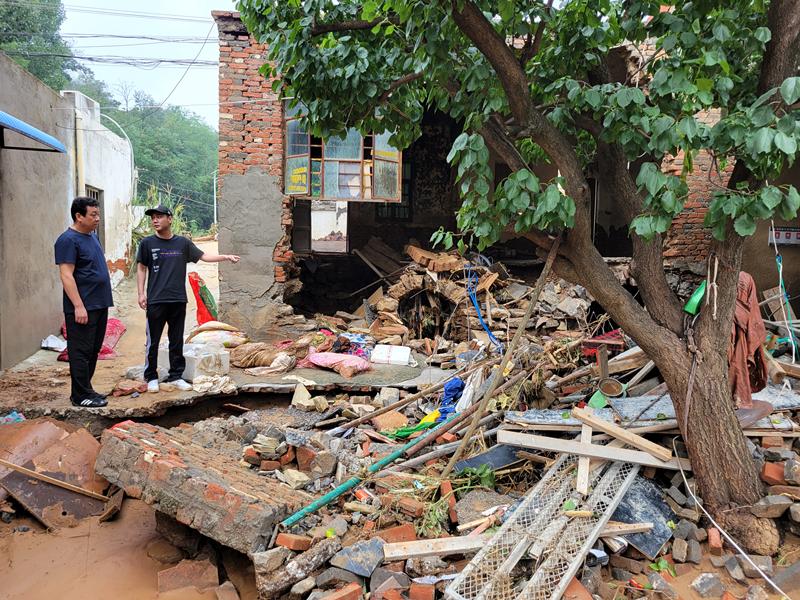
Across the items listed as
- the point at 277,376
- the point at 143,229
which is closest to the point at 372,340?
the point at 277,376

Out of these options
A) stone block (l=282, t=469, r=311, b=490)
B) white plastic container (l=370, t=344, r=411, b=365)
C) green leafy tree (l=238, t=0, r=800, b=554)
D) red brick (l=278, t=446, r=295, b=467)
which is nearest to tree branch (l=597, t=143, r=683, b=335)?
green leafy tree (l=238, t=0, r=800, b=554)

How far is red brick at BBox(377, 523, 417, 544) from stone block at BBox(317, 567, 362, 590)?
0.39 metres

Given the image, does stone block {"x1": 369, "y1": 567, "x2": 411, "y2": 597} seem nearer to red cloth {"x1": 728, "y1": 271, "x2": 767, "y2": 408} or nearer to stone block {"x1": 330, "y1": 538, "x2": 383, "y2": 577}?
stone block {"x1": 330, "y1": 538, "x2": 383, "y2": 577}

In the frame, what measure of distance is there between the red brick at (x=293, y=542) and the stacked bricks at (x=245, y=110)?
548 centimetres

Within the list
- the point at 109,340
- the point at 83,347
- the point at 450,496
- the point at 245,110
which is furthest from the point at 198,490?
the point at 245,110

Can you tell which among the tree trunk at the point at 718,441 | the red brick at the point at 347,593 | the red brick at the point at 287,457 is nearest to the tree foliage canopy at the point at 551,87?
the tree trunk at the point at 718,441

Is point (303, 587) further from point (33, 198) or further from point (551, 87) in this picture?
point (33, 198)

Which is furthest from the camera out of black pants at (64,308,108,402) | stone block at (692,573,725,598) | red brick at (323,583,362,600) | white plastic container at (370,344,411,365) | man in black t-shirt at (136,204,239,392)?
white plastic container at (370,344,411,365)

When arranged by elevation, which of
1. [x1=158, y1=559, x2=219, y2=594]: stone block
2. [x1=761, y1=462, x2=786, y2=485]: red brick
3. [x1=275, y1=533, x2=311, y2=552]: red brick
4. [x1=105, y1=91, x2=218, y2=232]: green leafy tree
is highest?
[x1=105, y1=91, x2=218, y2=232]: green leafy tree

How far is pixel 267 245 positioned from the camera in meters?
8.34

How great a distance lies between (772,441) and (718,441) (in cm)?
86

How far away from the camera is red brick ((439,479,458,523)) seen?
384 cm

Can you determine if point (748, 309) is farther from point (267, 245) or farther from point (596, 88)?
point (267, 245)

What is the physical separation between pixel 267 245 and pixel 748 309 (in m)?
6.29
